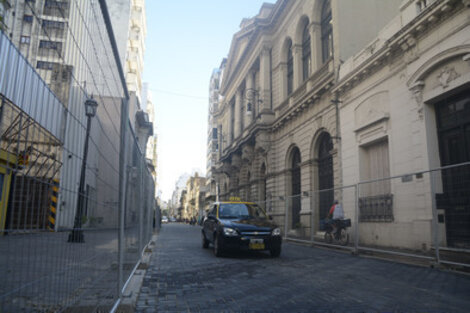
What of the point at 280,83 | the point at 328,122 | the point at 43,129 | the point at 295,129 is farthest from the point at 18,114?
the point at 280,83

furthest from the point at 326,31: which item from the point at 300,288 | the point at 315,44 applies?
the point at 300,288

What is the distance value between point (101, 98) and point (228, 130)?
39.3 meters

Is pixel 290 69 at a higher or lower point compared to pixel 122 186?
A: higher

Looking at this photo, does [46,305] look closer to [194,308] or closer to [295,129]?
[194,308]

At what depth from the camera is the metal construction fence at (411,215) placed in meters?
7.57

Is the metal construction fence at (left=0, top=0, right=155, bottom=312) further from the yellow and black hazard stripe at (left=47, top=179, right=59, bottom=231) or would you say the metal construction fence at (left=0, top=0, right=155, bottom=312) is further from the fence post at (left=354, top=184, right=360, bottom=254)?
the fence post at (left=354, top=184, right=360, bottom=254)

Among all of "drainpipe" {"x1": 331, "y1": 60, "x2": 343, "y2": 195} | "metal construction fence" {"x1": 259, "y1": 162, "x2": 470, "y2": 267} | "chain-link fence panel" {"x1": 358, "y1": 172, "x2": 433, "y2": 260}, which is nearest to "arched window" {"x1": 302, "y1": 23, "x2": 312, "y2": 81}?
"drainpipe" {"x1": 331, "y1": 60, "x2": 343, "y2": 195}

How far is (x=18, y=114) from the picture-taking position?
5.68 ft

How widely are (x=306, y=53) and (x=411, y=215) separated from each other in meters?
15.8

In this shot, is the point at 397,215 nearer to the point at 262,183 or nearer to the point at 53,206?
the point at 53,206

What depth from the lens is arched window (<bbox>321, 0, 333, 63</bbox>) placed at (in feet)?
64.5

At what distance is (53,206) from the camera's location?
2.21 metres

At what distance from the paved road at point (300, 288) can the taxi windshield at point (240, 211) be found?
249 cm

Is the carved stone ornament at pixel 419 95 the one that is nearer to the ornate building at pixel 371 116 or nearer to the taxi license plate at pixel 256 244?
the ornate building at pixel 371 116
